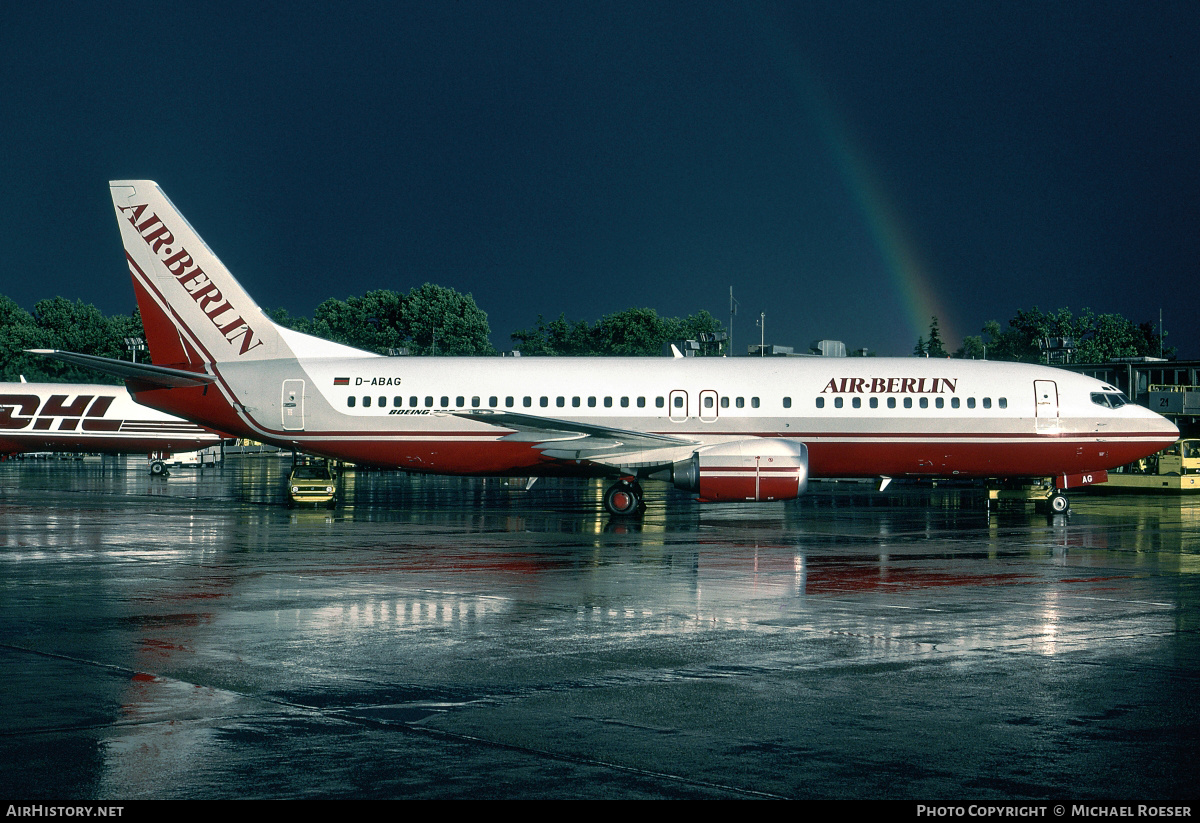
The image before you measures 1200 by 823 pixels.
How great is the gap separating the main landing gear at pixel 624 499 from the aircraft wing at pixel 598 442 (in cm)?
65

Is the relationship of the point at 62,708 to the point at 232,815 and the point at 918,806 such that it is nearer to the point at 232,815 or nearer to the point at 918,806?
the point at 232,815

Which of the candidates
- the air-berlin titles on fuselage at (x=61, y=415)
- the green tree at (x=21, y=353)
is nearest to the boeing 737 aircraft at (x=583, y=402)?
the air-berlin titles on fuselage at (x=61, y=415)

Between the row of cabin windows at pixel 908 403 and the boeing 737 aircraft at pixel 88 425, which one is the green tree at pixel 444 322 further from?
the row of cabin windows at pixel 908 403

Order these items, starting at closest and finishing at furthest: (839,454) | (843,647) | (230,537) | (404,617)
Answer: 1. (843,647)
2. (404,617)
3. (230,537)
4. (839,454)

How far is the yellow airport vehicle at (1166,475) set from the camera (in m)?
43.9

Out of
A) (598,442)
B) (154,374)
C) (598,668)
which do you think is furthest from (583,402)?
(598,668)

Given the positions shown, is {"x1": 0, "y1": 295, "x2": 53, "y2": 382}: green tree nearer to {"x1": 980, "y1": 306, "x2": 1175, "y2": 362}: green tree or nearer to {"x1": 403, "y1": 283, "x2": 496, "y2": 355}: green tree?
{"x1": 403, "y1": 283, "x2": 496, "y2": 355}: green tree

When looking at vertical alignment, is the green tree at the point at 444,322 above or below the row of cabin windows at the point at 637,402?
above

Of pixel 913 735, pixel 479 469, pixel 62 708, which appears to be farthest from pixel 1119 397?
pixel 62 708

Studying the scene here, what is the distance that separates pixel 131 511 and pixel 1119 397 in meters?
27.8

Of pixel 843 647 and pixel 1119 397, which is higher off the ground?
pixel 1119 397

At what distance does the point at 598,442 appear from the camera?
30875 mm

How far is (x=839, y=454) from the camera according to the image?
105ft

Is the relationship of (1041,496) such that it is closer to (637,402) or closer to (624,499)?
(637,402)
